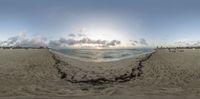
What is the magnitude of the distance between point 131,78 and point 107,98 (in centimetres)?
1374

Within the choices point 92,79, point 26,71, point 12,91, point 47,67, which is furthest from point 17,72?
point 12,91

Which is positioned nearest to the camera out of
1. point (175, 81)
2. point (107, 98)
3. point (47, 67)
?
point (107, 98)

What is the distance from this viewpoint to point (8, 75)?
23.4 m

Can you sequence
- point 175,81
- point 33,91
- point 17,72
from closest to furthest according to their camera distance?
point 33,91
point 175,81
point 17,72

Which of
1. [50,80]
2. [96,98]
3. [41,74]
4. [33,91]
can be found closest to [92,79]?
[50,80]

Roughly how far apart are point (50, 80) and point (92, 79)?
307cm

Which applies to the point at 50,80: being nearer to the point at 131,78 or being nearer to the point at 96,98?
the point at 131,78

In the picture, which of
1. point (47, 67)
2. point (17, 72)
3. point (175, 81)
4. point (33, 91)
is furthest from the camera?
point (47, 67)

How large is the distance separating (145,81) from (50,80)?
6.94 metres

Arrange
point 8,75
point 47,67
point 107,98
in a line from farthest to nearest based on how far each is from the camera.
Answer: point 47,67 → point 8,75 → point 107,98

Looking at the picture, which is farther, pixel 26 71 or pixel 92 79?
pixel 26 71

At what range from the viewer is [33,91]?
53.0 ft

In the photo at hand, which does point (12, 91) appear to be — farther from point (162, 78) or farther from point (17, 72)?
point (162, 78)

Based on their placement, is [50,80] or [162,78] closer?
→ [50,80]
